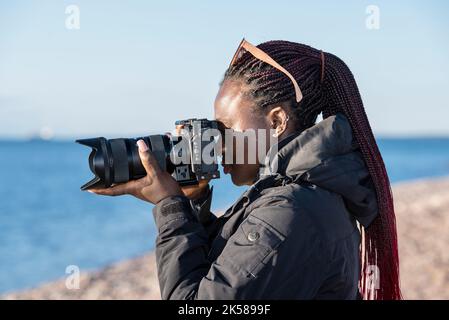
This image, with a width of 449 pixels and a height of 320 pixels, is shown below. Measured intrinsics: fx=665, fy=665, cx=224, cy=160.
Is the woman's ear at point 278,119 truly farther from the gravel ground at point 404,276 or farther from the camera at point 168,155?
the gravel ground at point 404,276

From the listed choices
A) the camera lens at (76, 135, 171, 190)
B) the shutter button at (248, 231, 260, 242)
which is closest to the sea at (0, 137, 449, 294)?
the camera lens at (76, 135, 171, 190)

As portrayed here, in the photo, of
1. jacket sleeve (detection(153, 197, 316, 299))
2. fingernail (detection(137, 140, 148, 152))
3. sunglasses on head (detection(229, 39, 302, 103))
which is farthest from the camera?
fingernail (detection(137, 140, 148, 152))

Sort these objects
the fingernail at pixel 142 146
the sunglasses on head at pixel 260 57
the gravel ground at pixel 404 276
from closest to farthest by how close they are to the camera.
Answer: the sunglasses on head at pixel 260 57
the fingernail at pixel 142 146
the gravel ground at pixel 404 276

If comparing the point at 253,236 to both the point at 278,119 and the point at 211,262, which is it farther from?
the point at 278,119

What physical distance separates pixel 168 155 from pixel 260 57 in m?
0.46

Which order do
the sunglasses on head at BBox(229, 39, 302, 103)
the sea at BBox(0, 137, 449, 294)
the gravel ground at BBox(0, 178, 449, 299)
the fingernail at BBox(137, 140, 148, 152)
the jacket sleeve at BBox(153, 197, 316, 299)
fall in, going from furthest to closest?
1. the sea at BBox(0, 137, 449, 294)
2. the gravel ground at BBox(0, 178, 449, 299)
3. the fingernail at BBox(137, 140, 148, 152)
4. the sunglasses on head at BBox(229, 39, 302, 103)
5. the jacket sleeve at BBox(153, 197, 316, 299)

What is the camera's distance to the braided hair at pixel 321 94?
2100 mm

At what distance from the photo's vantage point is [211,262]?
1.95 meters

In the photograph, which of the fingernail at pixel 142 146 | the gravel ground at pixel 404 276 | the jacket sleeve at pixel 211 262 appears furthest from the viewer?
the gravel ground at pixel 404 276

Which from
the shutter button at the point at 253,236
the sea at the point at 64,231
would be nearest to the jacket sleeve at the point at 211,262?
the shutter button at the point at 253,236

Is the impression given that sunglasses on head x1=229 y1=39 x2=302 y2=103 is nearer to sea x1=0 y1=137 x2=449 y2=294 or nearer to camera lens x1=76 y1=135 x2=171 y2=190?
camera lens x1=76 y1=135 x2=171 y2=190

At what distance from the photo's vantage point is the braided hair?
6.89 feet
